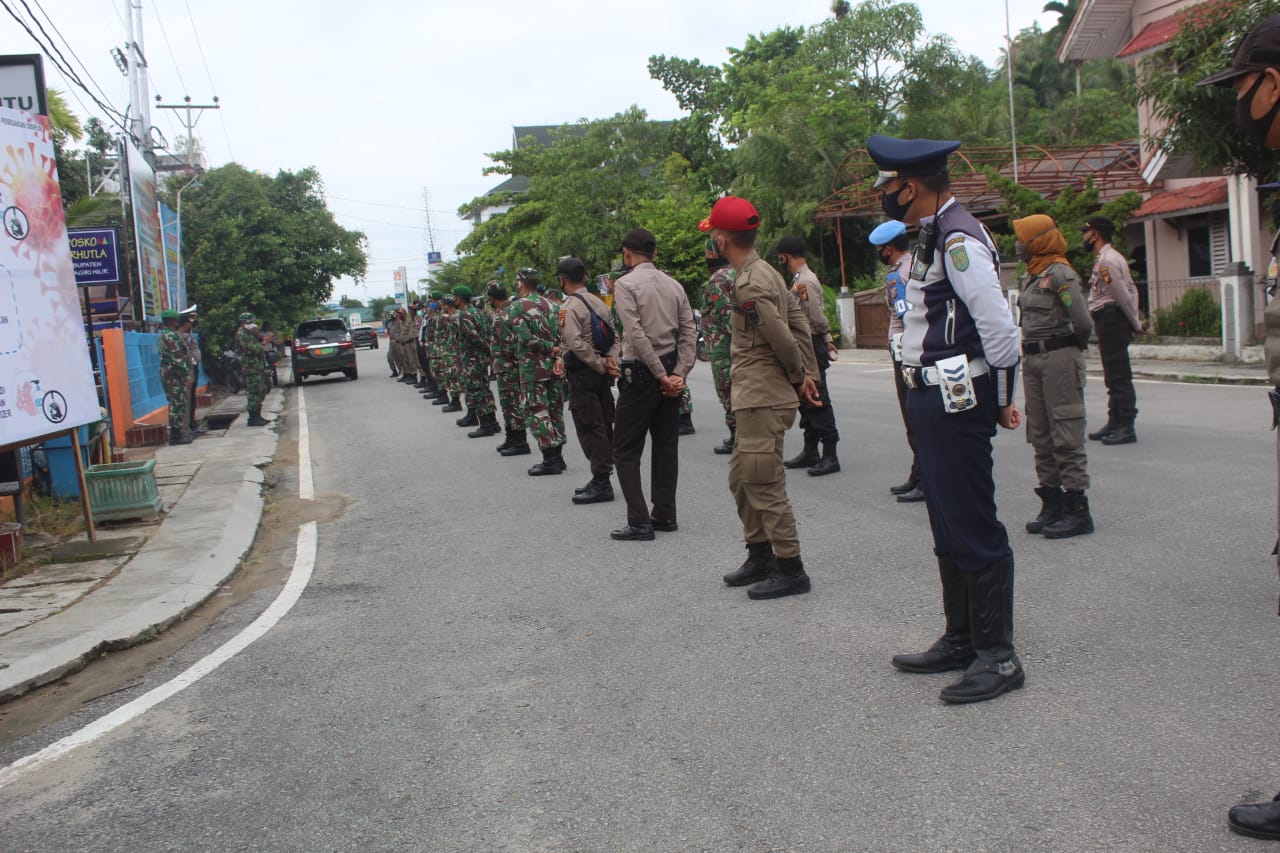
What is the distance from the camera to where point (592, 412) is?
28.9ft

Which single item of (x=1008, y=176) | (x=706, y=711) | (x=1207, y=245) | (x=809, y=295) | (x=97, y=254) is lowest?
(x=706, y=711)

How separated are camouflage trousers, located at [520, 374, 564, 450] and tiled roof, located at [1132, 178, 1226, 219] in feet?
53.4

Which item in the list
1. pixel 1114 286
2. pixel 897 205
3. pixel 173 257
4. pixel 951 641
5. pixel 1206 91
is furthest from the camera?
pixel 173 257

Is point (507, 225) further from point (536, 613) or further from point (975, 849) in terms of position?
point (975, 849)

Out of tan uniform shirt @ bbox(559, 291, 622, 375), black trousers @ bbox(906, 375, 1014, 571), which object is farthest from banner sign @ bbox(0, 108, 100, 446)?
black trousers @ bbox(906, 375, 1014, 571)

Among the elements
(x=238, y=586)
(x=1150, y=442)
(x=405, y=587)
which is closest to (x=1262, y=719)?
(x=405, y=587)

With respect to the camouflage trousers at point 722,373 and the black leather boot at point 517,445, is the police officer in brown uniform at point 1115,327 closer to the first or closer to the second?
the camouflage trousers at point 722,373

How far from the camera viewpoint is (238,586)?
714 centimetres

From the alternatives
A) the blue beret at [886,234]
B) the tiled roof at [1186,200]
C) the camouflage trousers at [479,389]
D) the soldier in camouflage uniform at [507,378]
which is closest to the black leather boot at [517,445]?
the soldier in camouflage uniform at [507,378]

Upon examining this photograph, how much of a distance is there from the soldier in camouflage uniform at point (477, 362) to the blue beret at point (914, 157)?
9.53 m

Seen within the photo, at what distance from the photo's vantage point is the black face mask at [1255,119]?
2982 millimetres

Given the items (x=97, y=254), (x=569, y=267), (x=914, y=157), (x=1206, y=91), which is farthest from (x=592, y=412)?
(x=1206, y=91)

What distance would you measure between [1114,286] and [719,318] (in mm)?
3416

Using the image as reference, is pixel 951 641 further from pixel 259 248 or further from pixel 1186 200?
pixel 259 248
